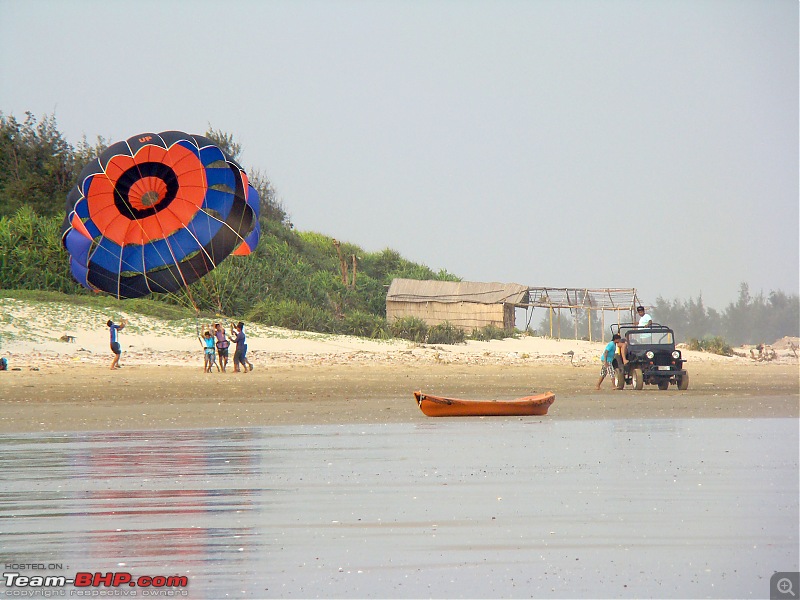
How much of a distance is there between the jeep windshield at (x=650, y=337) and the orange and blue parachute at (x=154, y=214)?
1169 cm

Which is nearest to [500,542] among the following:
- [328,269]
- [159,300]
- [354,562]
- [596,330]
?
[354,562]

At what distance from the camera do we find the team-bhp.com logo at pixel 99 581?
561 cm

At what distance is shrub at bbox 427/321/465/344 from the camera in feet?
121

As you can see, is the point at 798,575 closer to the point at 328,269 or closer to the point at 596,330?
the point at 328,269

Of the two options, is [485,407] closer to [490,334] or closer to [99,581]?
[99,581]

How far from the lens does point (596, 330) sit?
116 meters

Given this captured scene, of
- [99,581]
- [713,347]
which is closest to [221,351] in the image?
[99,581]

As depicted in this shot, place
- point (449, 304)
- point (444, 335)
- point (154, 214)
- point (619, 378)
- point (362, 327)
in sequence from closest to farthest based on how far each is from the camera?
1. point (619, 378)
2. point (154, 214)
3. point (362, 327)
4. point (444, 335)
5. point (449, 304)

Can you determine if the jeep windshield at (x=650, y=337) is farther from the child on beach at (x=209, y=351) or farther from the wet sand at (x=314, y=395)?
the child on beach at (x=209, y=351)

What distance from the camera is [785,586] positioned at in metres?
5.58

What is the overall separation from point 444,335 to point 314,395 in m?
17.8

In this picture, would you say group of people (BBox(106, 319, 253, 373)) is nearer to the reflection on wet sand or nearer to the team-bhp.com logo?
the reflection on wet sand

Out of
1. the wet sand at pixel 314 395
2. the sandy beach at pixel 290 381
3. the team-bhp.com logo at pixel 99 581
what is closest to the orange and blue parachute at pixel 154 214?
the sandy beach at pixel 290 381

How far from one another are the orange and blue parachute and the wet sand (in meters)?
3.27
